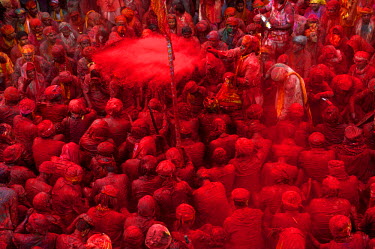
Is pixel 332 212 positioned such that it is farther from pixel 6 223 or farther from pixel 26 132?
pixel 26 132

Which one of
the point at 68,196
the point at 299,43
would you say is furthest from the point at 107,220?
the point at 299,43

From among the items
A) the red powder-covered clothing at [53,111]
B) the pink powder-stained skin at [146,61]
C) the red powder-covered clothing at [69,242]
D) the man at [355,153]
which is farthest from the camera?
the pink powder-stained skin at [146,61]

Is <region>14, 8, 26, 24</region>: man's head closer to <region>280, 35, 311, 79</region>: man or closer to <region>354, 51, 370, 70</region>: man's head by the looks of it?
<region>280, 35, 311, 79</region>: man

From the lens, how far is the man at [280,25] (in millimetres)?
11383

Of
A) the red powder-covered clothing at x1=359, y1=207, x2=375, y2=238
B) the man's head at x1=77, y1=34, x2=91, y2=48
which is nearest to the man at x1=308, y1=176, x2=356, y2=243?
the red powder-covered clothing at x1=359, y1=207, x2=375, y2=238

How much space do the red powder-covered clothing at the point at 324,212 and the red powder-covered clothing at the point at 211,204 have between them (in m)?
1.19

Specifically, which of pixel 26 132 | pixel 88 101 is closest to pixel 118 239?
pixel 26 132

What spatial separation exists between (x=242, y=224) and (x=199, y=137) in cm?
268

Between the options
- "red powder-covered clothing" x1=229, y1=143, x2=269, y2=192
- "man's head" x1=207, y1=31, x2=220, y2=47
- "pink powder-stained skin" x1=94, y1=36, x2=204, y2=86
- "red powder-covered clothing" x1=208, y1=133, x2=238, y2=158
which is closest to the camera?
"red powder-covered clothing" x1=229, y1=143, x2=269, y2=192

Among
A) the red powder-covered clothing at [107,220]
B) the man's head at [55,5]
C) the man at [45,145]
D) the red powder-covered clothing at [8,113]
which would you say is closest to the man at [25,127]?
the man at [45,145]

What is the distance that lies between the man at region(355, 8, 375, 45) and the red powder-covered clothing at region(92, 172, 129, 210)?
649 centimetres

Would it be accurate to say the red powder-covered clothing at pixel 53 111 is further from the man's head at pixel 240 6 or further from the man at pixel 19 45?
the man's head at pixel 240 6

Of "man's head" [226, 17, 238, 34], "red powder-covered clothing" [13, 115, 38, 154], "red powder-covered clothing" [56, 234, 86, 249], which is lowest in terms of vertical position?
"red powder-covered clothing" [56, 234, 86, 249]

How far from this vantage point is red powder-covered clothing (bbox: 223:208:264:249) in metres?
6.99
